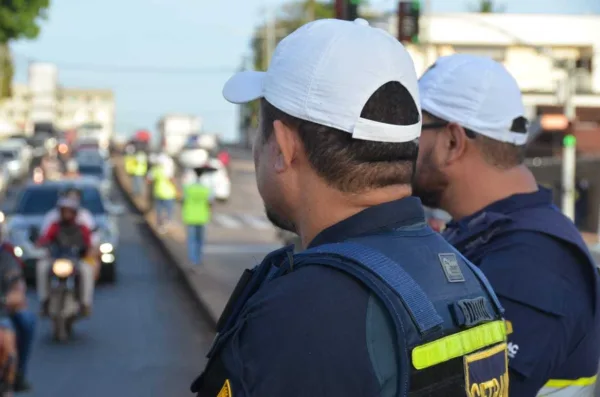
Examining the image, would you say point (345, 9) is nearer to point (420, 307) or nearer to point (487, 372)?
point (487, 372)

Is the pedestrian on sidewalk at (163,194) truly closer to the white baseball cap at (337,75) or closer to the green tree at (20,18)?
the white baseball cap at (337,75)

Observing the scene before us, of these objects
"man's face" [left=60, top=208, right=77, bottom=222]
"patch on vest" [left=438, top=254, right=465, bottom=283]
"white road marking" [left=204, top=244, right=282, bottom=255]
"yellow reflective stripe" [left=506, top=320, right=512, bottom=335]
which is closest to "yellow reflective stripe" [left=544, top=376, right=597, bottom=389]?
"yellow reflective stripe" [left=506, top=320, right=512, bottom=335]

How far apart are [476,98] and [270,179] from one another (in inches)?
51.0

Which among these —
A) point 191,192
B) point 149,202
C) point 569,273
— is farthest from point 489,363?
point 149,202

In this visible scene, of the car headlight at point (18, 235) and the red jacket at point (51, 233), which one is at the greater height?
the red jacket at point (51, 233)

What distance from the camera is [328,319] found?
1.75m

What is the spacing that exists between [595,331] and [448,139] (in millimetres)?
733

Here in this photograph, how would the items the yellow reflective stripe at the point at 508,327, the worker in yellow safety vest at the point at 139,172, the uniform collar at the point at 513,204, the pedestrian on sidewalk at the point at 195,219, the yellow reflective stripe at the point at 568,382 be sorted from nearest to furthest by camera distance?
the yellow reflective stripe at the point at 508,327, the yellow reflective stripe at the point at 568,382, the uniform collar at the point at 513,204, the pedestrian on sidewalk at the point at 195,219, the worker in yellow safety vest at the point at 139,172

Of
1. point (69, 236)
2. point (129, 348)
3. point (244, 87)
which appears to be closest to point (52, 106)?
point (69, 236)

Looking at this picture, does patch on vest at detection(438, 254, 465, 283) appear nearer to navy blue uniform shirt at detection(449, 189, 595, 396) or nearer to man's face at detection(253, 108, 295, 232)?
man's face at detection(253, 108, 295, 232)

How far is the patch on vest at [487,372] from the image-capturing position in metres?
1.99

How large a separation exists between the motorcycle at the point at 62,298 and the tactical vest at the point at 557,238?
9582 mm

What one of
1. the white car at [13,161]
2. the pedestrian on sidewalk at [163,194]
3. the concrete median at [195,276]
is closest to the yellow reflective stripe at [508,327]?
the concrete median at [195,276]

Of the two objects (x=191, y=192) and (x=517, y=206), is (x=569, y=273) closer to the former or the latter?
(x=517, y=206)
